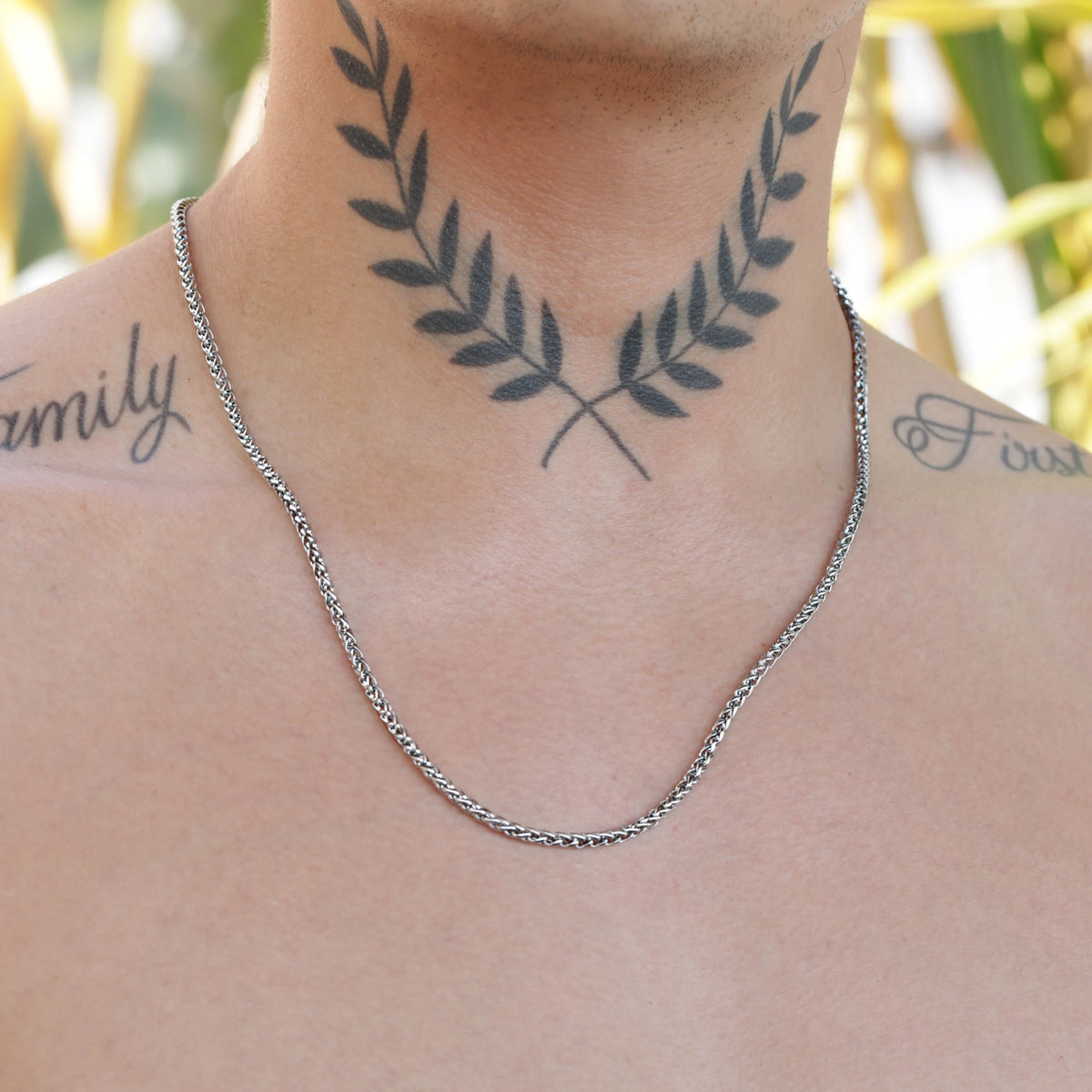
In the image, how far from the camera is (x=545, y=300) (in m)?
1.16

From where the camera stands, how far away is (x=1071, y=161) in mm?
2783

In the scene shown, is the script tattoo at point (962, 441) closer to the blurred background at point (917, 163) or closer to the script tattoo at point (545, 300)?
the script tattoo at point (545, 300)

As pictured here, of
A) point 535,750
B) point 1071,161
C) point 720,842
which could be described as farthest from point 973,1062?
point 1071,161

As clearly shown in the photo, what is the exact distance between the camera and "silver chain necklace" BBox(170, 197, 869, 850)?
106cm

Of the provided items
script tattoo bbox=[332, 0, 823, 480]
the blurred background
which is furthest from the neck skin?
the blurred background

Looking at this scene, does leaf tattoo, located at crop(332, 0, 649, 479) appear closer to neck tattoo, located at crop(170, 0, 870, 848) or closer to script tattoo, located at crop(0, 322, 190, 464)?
neck tattoo, located at crop(170, 0, 870, 848)

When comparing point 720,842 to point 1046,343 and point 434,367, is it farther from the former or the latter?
point 1046,343

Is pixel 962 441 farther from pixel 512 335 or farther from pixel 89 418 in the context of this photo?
pixel 89 418

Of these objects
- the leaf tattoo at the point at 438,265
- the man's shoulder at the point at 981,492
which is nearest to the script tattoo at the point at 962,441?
the man's shoulder at the point at 981,492

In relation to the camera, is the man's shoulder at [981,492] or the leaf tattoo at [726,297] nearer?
the leaf tattoo at [726,297]

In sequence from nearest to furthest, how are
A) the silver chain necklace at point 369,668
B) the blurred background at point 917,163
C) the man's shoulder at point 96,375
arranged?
the silver chain necklace at point 369,668, the man's shoulder at point 96,375, the blurred background at point 917,163

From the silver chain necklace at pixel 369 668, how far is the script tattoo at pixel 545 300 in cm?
20

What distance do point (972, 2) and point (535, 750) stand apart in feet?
5.57

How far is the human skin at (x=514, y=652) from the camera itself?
0.96 meters
